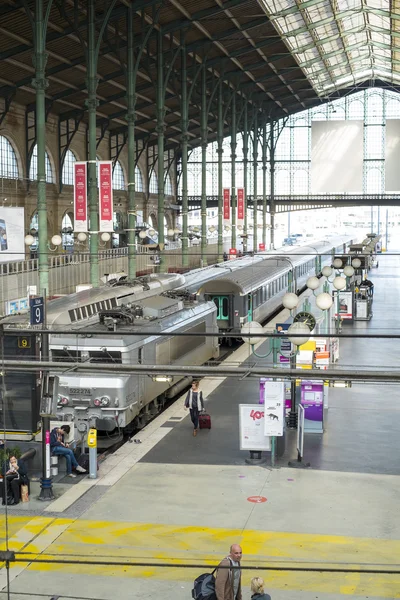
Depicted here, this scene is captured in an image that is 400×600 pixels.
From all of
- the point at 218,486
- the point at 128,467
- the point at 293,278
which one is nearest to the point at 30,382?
the point at 128,467

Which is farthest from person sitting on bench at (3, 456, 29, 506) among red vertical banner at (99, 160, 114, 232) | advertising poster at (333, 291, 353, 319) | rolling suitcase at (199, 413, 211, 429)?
advertising poster at (333, 291, 353, 319)

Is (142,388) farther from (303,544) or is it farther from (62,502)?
(303,544)

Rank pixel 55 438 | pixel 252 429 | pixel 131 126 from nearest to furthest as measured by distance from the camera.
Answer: pixel 55 438
pixel 252 429
pixel 131 126

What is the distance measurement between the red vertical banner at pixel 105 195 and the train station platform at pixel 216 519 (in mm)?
14144

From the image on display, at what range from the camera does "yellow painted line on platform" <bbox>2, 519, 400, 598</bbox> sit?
11125 millimetres

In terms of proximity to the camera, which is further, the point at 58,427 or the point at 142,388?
the point at 142,388

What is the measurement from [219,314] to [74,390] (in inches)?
558

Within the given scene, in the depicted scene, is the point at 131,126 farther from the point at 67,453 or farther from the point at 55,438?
the point at 67,453

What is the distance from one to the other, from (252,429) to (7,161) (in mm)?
32670

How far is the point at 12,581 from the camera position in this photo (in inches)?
440

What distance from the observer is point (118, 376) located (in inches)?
707

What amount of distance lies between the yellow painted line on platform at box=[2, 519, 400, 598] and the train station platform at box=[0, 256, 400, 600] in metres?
0.02

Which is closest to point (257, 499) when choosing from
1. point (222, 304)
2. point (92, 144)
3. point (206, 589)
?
point (206, 589)

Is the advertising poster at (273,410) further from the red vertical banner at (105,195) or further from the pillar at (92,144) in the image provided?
the red vertical banner at (105,195)
